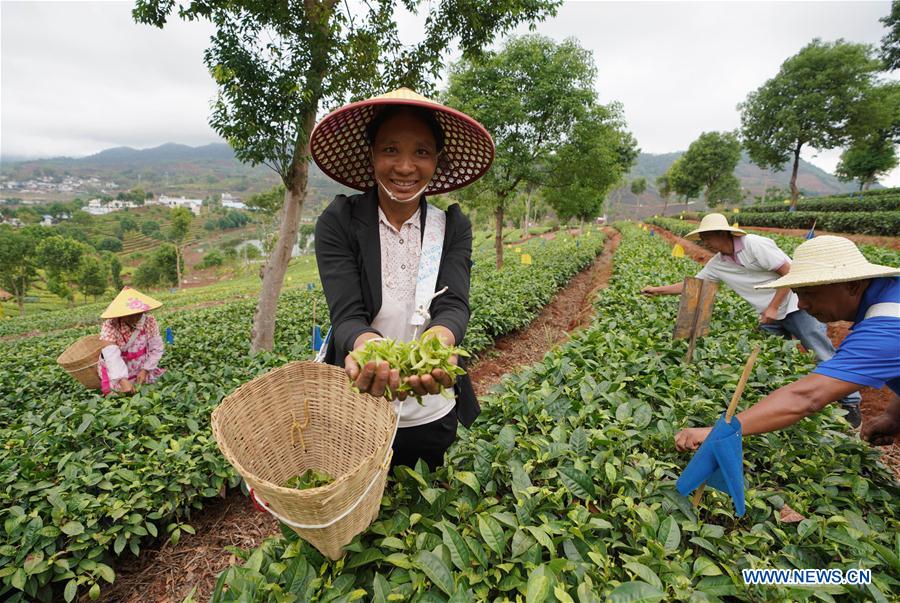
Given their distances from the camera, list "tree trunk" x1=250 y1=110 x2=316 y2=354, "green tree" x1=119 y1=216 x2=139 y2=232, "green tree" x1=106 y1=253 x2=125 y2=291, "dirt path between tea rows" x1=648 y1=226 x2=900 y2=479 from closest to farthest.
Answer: "dirt path between tea rows" x1=648 y1=226 x2=900 y2=479 → "tree trunk" x1=250 y1=110 x2=316 y2=354 → "green tree" x1=106 y1=253 x2=125 y2=291 → "green tree" x1=119 y1=216 x2=139 y2=232

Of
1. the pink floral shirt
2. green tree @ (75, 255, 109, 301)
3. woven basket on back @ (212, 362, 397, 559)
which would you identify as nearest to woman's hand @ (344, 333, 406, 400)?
woven basket on back @ (212, 362, 397, 559)

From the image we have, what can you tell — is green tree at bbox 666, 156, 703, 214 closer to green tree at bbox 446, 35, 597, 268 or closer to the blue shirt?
green tree at bbox 446, 35, 597, 268

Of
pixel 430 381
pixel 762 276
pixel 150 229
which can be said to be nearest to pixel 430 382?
pixel 430 381

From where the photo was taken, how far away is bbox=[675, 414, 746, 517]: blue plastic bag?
1.47 m

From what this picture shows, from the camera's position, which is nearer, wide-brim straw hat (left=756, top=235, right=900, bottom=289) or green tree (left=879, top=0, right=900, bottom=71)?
wide-brim straw hat (left=756, top=235, right=900, bottom=289)

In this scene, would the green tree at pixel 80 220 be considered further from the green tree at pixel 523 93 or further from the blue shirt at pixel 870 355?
the blue shirt at pixel 870 355

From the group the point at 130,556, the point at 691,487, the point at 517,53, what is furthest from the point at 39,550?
the point at 517,53

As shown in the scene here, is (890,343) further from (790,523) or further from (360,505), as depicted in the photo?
(360,505)

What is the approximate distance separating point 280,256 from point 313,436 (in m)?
3.78

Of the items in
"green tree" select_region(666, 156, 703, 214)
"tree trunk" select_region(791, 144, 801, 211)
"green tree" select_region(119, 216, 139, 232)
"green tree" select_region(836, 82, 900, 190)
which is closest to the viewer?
"green tree" select_region(836, 82, 900, 190)

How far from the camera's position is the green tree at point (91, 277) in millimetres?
37375

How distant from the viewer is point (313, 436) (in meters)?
1.81

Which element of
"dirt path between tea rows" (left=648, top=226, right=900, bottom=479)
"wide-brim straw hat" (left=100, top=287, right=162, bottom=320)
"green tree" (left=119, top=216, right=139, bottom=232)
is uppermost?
"wide-brim straw hat" (left=100, top=287, right=162, bottom=320)

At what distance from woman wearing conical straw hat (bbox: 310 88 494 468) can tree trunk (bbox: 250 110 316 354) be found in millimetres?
3408
